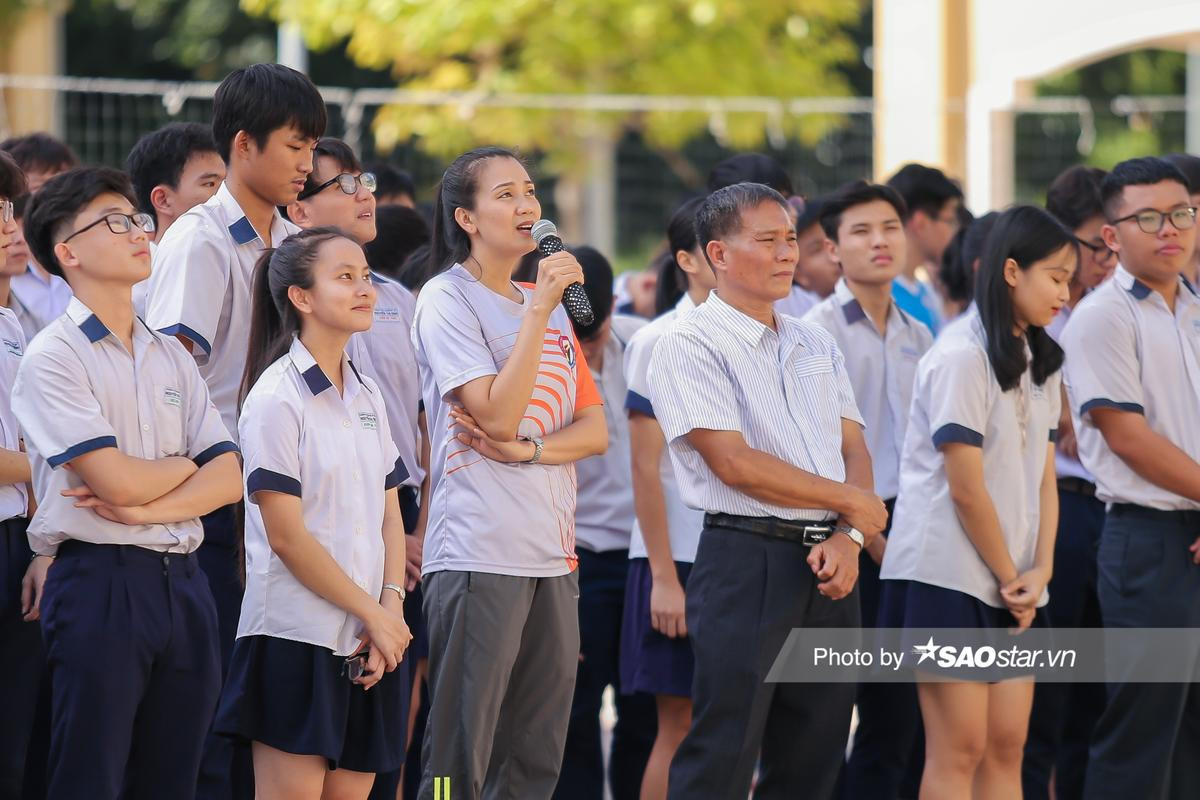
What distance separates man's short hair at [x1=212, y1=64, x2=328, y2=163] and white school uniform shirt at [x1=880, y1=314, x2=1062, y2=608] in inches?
75.9

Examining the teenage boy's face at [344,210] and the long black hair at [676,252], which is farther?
the long black hair at [676,252]

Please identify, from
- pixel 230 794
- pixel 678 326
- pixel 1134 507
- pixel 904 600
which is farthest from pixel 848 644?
pixel 230 794

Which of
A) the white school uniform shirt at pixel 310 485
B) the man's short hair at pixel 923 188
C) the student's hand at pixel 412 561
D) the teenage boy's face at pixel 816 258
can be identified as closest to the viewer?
the white school uniform shirt at pixel 310 485

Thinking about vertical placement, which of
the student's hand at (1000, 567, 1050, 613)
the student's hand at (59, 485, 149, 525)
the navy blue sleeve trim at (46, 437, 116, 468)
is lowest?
the student's hand at (1000, 567, 1050, 613)

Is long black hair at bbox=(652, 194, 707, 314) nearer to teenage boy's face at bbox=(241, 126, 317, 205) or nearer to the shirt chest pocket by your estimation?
teenage boy's face at bbox=(241, 126, 317, 205)

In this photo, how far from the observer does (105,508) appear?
3611 mm

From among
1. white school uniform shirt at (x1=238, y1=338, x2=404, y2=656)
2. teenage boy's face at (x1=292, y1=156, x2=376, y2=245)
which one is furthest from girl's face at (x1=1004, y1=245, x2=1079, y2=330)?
white school uniform shirt at (x1=238, y1=338, x2=404, y2=656)

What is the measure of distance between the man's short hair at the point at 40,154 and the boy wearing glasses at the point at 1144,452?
3.48 m

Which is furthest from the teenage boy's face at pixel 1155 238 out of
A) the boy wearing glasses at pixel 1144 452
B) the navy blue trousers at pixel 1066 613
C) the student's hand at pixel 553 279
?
the student's hand at pixel 553 279

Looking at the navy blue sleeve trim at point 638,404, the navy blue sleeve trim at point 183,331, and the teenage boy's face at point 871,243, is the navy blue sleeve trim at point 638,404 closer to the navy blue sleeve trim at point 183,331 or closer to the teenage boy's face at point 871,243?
the teenage boy's face at point 871,243

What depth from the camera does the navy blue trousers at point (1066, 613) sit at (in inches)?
217

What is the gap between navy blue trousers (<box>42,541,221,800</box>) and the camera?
141 inches

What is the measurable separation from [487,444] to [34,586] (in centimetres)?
117

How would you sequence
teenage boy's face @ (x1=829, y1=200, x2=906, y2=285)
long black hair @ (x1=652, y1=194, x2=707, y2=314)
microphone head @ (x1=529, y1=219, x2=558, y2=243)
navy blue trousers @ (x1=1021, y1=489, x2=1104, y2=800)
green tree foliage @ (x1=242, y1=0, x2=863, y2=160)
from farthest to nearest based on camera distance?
green tree foliage @ (x1=242, y1=0, x2=863, y2=160) < navy blue trousers @ (x1=1021, y1=489, x2=1104, y2=800) < teenage boy's face @ (x1=829, y1=200, x2=906, y2=285) < long black hair @ (x1=652, y1=194, x2=707, y2=314) < microphone head @ (x1=529, y1=219, x2=558, y2=243)
